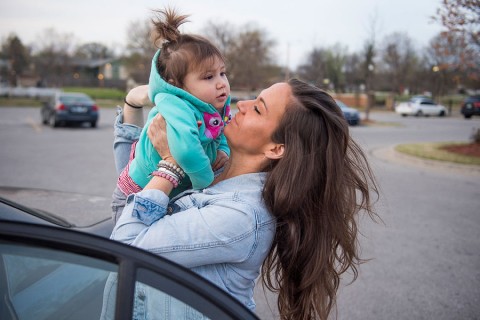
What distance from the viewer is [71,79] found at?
7275 centimetres

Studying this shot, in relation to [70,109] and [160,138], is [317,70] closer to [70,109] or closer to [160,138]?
[160,138]

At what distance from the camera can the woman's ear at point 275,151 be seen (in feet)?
5.41

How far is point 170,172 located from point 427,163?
34.5ft

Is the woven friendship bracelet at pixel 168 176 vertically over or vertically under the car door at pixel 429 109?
under

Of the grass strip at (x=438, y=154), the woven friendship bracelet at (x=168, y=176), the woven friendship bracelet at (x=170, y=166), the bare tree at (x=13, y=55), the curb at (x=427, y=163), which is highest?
the bare tree at (x=13, y=55)

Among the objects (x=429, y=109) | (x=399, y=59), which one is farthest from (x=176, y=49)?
(x=399, y=59)

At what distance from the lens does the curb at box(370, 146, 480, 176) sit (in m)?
10.0

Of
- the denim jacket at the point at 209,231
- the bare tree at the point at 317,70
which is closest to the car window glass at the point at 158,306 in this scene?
the denim jacket at the point at 209,231

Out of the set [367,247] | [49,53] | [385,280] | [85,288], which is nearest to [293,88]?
[85,288]

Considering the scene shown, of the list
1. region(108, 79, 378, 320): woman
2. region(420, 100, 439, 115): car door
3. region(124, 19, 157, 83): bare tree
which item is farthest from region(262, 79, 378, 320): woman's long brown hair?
region(124, 19, 157, 83): bare tree

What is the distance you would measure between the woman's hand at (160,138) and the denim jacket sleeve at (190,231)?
23cm

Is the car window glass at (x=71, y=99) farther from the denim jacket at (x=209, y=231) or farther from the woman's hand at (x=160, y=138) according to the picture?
the denim jacket at (x=209, y=231)

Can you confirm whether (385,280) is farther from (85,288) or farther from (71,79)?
(71,79)

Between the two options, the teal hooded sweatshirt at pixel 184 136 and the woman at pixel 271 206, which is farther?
the teal hooded sweatshirt at pixel 184 136
